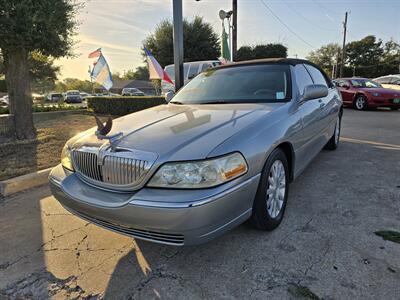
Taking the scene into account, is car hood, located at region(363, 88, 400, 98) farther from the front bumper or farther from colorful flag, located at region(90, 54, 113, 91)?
the front bumper

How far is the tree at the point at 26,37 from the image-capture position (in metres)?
5.55

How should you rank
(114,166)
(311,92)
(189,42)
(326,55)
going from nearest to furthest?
(114,166) < (311,92) < (189,42) < (326,55)

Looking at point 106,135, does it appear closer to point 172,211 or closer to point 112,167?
point 112,167

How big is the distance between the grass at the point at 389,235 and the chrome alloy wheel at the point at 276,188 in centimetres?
85

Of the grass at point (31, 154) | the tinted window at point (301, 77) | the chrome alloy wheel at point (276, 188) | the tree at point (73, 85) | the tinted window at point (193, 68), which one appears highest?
the tree at point (73, 85)

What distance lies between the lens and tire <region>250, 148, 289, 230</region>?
7.72ft

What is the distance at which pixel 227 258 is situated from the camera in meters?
2.34

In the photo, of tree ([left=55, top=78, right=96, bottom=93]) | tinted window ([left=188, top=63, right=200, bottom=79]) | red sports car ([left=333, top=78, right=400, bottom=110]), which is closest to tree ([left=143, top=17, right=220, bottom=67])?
tinted window ([left=188, top=63, right=200, bottom=79])

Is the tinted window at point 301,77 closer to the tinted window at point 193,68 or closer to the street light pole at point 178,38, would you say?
the street light pole at point 178,38

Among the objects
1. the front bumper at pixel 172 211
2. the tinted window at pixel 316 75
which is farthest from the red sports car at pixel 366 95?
the front bumper at pixel 172 211

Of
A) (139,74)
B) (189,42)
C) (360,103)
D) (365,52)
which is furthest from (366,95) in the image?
(139,74)

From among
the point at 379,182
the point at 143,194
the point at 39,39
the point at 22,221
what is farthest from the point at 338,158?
the point at 39,39

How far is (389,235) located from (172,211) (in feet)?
6.34

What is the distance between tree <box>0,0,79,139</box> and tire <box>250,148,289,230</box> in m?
5.48
